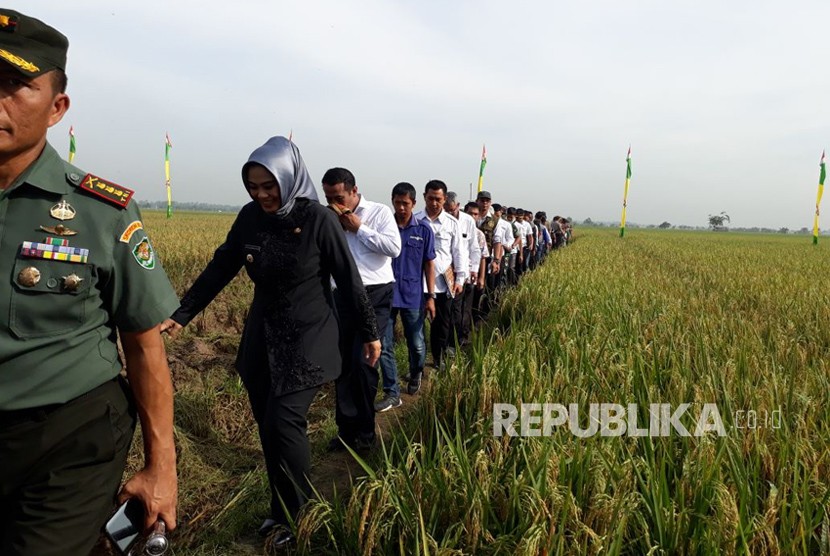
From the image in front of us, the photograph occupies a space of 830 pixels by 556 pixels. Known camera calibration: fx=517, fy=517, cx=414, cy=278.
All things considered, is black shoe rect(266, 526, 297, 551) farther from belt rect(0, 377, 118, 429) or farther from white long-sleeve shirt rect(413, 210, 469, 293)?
white long-sleeve shirt rect(413, 210, 469, 293)

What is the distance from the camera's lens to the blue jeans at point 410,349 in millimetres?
4039

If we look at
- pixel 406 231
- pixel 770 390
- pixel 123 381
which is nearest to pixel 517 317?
pixel 406 231

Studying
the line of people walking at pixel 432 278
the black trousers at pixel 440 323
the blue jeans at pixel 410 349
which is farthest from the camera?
the black trousers at pixel 440 323

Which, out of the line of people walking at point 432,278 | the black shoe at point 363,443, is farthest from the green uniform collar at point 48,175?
the black shoe at point 363,443

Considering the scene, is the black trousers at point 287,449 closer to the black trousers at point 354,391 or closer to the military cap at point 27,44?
the black trousers at point 354,391

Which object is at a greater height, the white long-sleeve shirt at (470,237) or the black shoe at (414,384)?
the white long-sleeve shirt at (470,237)

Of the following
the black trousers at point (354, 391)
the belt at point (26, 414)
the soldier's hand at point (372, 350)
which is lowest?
the black trousers at point (354, 391)

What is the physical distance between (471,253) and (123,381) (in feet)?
16.5

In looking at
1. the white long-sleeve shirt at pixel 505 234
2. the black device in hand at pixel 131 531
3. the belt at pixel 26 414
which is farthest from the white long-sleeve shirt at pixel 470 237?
the belt at pixel 26 414

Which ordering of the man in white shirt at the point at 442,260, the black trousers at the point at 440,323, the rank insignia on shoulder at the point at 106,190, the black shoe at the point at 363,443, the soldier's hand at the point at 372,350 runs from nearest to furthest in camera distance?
the rank insignia on shoulder at the point at 106,190
the soldier's hand at the point at 372,350
the black shoe at the point at 363,443
the man in white shirt at the point at 442,260
the black trousers at the point at 440,323

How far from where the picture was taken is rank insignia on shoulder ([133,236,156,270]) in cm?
125

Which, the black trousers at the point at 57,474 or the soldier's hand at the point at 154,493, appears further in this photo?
the soldier's hand at the point at 154,493

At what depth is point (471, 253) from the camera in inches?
241

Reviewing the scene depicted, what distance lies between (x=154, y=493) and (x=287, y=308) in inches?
44.2
